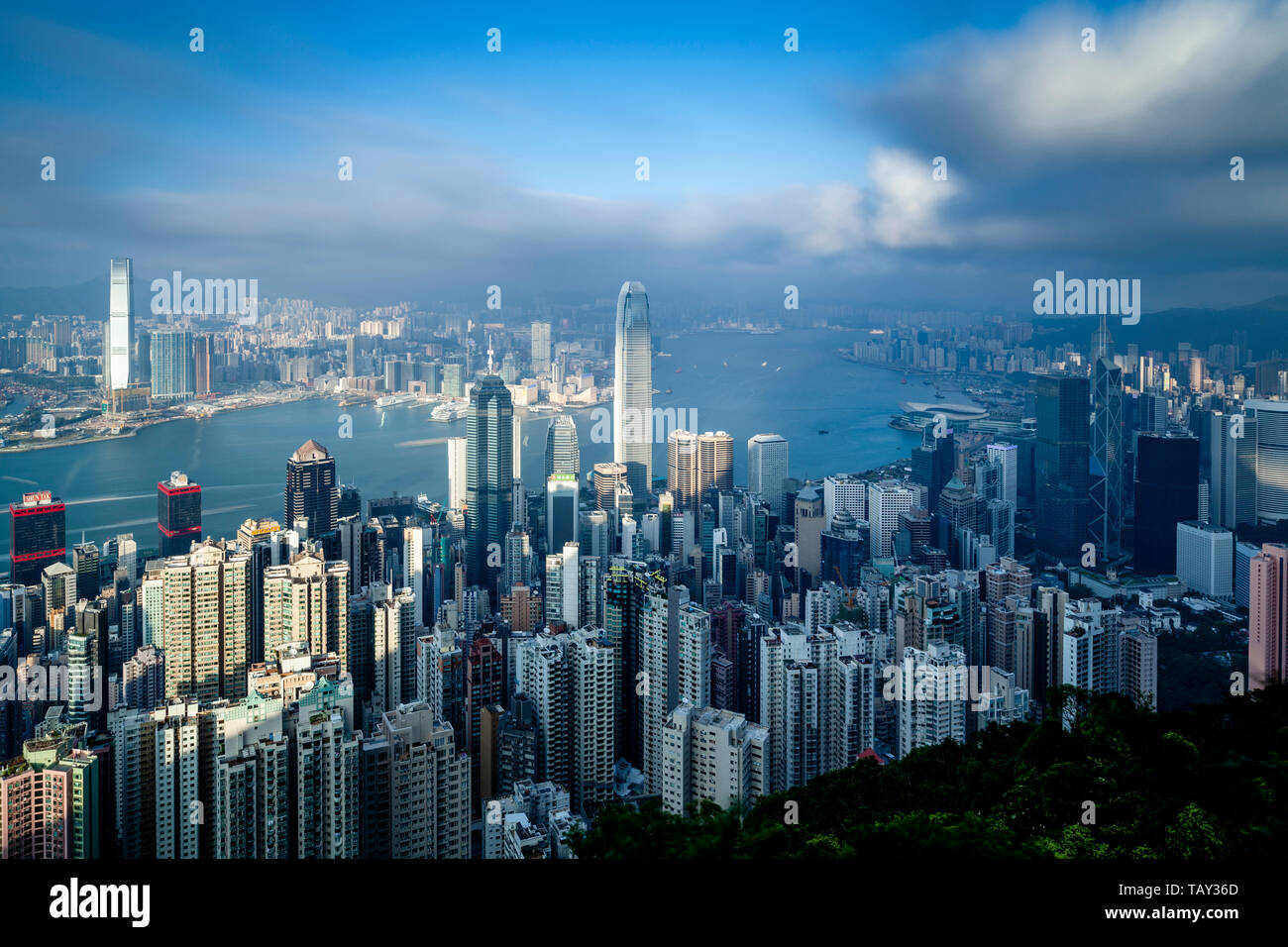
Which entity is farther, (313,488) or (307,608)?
(313,488)

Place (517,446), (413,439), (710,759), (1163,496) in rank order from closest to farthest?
1. (710,759)
2. (1163,496)
3. (413,439)
4. (517,446)

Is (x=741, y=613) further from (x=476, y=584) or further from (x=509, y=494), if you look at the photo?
(x=509, y=494)

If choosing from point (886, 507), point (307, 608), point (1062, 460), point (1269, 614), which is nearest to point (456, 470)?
point (307, 608)

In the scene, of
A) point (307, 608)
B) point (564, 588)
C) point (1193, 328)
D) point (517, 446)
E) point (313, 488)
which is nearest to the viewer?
point (307, 608)

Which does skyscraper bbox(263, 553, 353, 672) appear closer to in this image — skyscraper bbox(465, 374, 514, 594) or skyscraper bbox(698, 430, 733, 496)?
skyscraper bbox(465, 374, 514, 594)

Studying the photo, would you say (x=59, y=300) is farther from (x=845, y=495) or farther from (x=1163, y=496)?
(x=1163, y=496)
